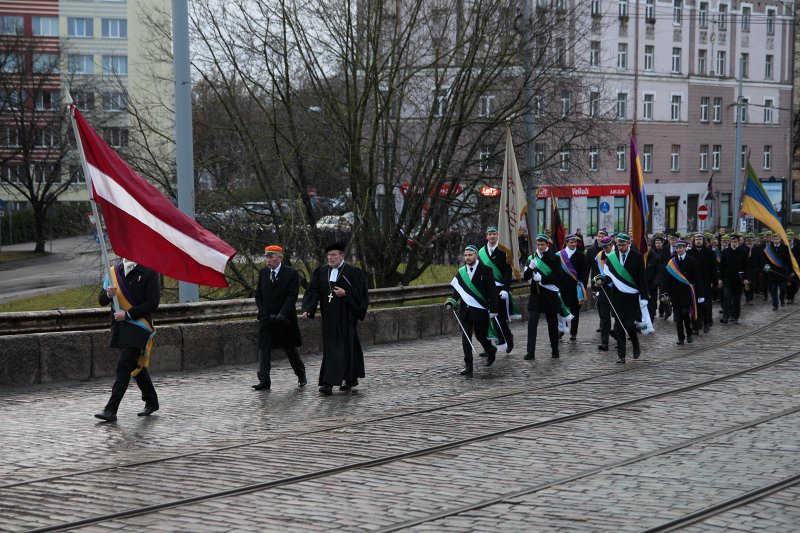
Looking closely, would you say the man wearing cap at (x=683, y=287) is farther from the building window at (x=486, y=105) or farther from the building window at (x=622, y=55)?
the building window at (x=622, y=55)

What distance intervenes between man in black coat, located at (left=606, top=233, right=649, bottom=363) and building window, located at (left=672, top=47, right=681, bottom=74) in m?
51.3

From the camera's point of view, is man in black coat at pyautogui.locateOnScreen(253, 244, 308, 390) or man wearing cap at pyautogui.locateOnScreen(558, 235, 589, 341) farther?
man wearing cap at pyautogui.locateOnScreen(558, 235, 589, 341)

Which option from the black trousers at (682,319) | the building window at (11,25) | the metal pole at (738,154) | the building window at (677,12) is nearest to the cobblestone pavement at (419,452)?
the black trousers at (682,319)

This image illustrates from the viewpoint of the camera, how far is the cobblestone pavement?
780cm

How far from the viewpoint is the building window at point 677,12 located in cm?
6494

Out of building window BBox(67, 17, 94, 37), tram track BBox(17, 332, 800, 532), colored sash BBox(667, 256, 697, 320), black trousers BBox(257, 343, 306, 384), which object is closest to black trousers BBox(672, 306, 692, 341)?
colored sash BBox(667, 256, 697, 320)

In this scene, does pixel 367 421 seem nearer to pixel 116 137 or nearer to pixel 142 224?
Result: pixel 142 224

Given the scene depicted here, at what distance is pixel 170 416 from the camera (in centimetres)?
1204

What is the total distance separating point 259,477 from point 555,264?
373 inches

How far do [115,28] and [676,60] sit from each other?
3904 cm

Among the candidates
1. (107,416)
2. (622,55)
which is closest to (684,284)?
(107,416)

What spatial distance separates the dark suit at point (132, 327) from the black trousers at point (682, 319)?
10152 millimetres

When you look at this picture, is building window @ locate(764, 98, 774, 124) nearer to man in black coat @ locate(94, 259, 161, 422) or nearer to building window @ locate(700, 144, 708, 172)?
building window @ locate(700, 144, 708, 172)

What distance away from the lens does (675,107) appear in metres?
66.0
